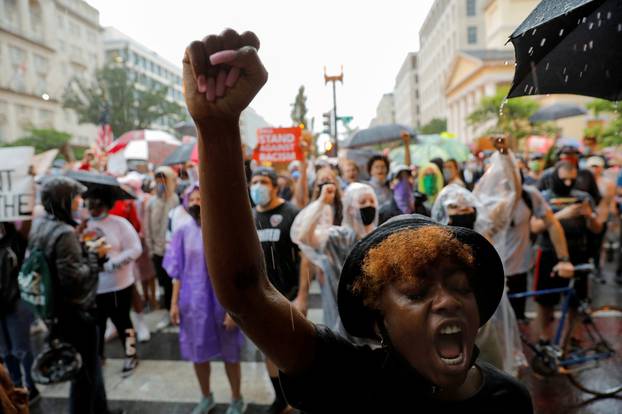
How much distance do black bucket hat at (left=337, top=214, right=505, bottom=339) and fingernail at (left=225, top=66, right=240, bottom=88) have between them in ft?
1.87

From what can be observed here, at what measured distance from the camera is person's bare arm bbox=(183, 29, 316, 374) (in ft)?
2.44

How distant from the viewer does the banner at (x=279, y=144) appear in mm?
7988

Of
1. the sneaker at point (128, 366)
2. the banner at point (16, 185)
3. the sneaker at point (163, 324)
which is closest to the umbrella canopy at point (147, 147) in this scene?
the sneaker at point (163, 324)

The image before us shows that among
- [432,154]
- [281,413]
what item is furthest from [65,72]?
[281,413]

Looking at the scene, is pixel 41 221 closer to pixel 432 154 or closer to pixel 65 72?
pixel 432 154

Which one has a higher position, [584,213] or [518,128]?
[518,128]

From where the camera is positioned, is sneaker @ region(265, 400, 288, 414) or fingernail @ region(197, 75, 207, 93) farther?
sneaker @ region(265, 400, 288, 414)

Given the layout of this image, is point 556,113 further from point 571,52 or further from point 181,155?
point 571,52

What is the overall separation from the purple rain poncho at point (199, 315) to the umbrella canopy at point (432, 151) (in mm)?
8008

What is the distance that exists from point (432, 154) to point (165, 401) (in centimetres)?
880

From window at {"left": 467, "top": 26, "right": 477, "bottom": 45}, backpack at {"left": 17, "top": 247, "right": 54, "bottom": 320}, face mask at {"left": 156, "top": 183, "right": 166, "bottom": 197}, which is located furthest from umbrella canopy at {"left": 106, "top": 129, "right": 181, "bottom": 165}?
window at {"left": 467, "top": 26, "right": 477, "bottom": 45}

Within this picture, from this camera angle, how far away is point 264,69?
758 mm

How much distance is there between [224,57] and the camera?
28.3 inches

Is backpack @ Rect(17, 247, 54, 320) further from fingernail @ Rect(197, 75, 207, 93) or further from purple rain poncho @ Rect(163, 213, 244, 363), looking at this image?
fingernail @ Rect(197, 75, 207, 93)
